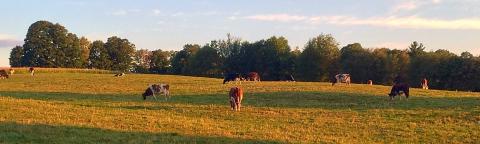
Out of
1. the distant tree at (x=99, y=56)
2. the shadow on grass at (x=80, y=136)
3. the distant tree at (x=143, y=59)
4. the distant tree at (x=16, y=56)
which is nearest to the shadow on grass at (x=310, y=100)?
the shadow on grass at (x=80, y=136)

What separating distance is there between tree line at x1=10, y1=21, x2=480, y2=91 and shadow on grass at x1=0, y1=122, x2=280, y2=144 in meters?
86.2

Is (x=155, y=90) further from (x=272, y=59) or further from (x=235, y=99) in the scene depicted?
(x=272, y=59)

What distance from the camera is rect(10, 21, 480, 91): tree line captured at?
104 meters

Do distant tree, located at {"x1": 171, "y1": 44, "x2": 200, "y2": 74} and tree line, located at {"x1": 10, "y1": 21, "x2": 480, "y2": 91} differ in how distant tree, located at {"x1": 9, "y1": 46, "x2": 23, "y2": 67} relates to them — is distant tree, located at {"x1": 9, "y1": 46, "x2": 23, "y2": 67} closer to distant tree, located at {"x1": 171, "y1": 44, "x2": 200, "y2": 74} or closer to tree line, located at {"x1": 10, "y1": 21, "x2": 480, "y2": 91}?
tree line, located at {"x1": 10, "y1": 21, "x2": 480, "y2": 91}

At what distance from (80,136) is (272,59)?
116091 millimetres

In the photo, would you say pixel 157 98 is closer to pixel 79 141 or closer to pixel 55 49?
pixel 79 141

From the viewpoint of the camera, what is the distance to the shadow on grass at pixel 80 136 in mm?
17203

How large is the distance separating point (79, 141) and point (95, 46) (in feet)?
465

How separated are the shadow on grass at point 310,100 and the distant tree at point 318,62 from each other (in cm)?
8262

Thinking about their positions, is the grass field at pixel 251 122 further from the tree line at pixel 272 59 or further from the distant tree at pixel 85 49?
the distant tree at pixel 85 49

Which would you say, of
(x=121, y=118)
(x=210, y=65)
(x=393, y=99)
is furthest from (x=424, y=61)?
(x=121, y=118)

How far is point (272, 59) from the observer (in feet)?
438

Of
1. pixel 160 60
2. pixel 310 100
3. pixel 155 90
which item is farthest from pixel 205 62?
pixel 310 100

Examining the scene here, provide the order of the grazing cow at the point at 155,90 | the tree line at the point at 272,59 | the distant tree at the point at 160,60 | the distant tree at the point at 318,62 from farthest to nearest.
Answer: the distant tree at the point at 160,60
the distant tree at the point at 318,62
the tree line at the point at 272,59
the grazing cow at the point at 155,90
